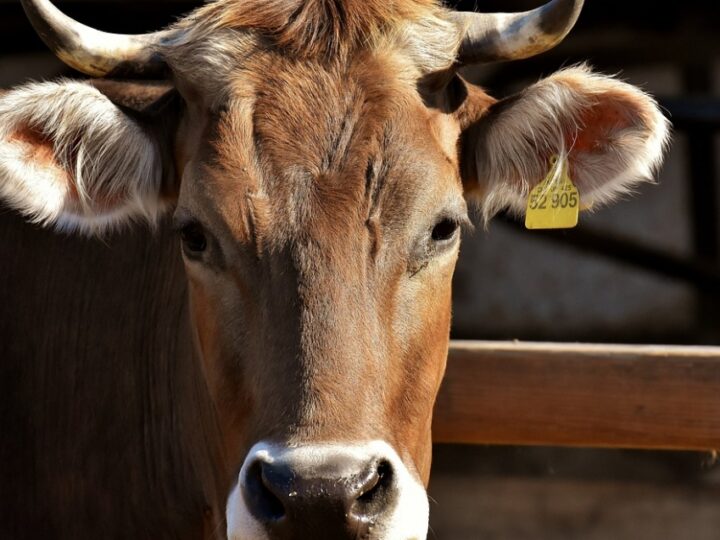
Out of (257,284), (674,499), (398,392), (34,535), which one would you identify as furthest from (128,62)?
(674,499)

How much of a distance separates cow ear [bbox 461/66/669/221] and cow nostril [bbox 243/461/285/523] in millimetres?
1289

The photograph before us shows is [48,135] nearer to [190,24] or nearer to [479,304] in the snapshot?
[190,24]

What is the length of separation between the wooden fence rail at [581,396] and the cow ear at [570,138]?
0.64 metres

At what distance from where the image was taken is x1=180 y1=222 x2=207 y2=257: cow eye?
10.6 ft

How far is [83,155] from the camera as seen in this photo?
11.5 feet

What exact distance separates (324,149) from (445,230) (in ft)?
1.42

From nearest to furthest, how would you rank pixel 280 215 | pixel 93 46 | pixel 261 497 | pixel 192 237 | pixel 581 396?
pixel 261 497
pixel 280 215
pixel 192 237
pixel 93 46
pixel 581 396

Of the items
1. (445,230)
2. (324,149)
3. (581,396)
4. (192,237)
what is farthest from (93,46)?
(581,396)

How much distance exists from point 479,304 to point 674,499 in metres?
2.23

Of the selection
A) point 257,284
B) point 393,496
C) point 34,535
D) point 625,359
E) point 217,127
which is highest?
point 217,127

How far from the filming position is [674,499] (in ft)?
26.3

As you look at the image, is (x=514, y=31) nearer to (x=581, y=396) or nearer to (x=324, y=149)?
(x=324, y=149)

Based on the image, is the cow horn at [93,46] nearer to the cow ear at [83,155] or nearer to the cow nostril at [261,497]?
the cow ear at [83,155]

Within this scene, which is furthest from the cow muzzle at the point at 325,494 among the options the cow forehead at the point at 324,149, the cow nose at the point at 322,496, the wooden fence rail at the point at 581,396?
the wooden fence rail at the point at 581,396
